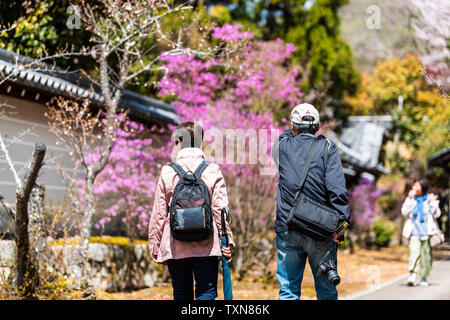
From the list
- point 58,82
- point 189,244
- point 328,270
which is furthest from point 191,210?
point 58,82

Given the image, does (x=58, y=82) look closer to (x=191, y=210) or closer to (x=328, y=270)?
(x=191, y=210)

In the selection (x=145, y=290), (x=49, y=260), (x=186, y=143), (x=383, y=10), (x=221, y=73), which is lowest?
(x=145, y=290)

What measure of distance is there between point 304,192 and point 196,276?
3.53 feet

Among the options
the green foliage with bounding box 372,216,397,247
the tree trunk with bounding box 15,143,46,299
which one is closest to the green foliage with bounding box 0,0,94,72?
the tree trunk with bounding box 15,143,46,299

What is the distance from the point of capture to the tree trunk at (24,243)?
6.37m

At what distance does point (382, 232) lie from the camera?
23.8 metres

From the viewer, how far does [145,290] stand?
35.7 feet

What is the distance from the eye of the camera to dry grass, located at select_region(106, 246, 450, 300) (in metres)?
10.1

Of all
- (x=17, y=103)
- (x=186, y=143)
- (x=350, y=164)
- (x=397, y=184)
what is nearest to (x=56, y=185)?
(x=17, y=103)

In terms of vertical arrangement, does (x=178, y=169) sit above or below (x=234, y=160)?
below

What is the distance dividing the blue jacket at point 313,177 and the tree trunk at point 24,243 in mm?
3135

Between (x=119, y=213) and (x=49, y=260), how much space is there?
5.14 m

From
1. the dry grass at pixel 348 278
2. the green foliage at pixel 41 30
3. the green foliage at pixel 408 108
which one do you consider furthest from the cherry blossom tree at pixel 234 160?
the green foliage at pixel 408 108

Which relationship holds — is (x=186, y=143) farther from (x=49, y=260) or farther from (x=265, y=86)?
(x=265, y=86)
